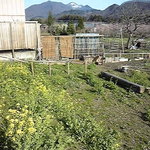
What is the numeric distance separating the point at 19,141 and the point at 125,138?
17.2ft

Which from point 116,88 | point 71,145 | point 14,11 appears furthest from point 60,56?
point 71,145

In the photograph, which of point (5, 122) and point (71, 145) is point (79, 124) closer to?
point (71, 145)

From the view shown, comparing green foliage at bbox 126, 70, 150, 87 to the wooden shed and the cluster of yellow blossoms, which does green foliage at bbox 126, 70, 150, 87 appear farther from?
the cluster of yellow blossoms

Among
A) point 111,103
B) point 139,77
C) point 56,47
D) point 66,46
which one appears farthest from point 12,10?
point 111,103

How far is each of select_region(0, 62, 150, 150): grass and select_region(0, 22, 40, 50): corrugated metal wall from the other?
3.13 m

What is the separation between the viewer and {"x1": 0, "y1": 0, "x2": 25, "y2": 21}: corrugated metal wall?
849 inches

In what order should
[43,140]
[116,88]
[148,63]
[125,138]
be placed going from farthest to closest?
1. [148,63]
2. [116,88]
3. [125,138]
4. [43,140]

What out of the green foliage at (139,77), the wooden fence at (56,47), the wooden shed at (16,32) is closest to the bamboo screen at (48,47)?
the wooden fence at (56,47)

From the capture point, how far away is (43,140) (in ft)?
22.1

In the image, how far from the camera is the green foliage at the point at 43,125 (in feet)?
20.5

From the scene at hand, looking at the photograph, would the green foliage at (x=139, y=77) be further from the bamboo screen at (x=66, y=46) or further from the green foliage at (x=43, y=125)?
the bamboo screen at (x=66, y=46)

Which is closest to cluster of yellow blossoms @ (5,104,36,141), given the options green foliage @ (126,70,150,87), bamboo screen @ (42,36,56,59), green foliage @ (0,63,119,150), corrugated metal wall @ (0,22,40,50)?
green foliage @ (0,63,119,150)

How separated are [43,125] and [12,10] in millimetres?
16259

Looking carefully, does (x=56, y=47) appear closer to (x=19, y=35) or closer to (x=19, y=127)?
(x=19, y=35)
